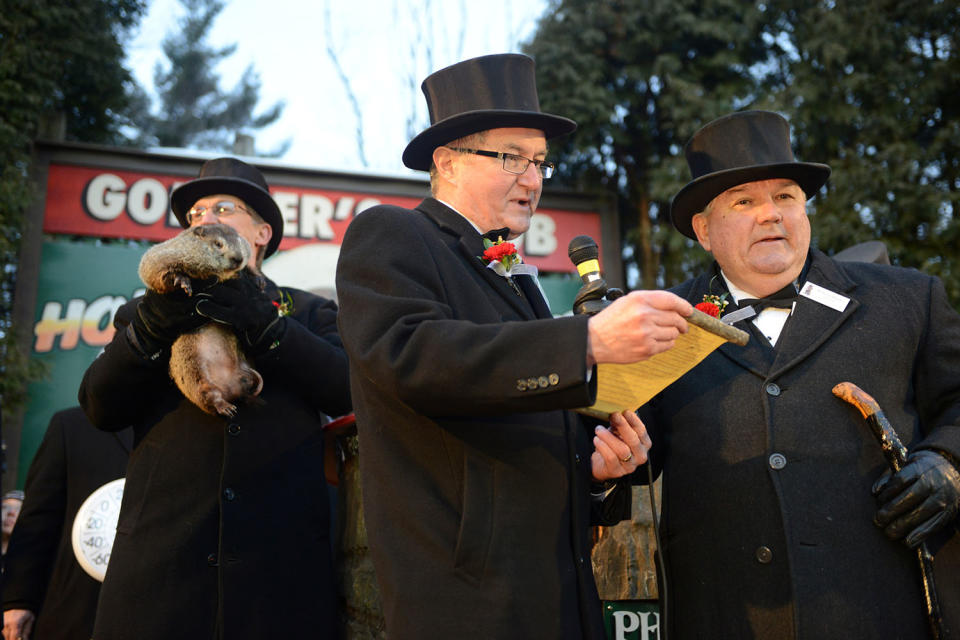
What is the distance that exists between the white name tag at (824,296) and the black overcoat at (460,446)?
1.14 metres

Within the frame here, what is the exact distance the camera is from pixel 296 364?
10.1ft

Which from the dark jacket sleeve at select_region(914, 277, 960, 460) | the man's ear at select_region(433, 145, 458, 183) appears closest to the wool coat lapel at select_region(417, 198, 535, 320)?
the man's ear at select_region(433, 145, 458, 183)

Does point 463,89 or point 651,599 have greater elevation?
point 463,89

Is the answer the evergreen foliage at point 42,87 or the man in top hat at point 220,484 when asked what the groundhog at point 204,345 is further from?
the evergreen foliage at point 42,87

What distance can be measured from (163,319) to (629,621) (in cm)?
194

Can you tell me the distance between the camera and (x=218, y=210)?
3.81 metres

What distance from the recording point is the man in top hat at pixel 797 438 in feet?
7.98

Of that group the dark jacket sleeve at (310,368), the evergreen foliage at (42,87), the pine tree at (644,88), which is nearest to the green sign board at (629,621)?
the dark jacket sleeve at (310,368)

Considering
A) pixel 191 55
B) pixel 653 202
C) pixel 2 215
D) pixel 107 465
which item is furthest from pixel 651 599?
pixel 191 55

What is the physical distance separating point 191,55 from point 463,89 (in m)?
27.5

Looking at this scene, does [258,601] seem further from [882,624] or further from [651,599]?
[882,624]

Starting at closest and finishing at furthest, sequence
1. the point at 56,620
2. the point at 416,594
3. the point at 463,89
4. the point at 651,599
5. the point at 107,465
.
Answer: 1. the point at 416,594
2. the point at 463,89
3. the point at 651,599
4. the point at 56,620
5. the point at 107,465

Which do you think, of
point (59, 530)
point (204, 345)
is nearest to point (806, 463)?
point (204, 345)

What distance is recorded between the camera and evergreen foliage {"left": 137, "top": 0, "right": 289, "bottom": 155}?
26.3 m
